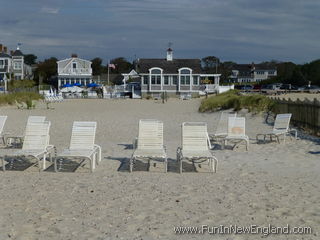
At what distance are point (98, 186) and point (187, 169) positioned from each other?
2440 millimetres

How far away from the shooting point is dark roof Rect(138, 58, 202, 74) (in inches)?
2287

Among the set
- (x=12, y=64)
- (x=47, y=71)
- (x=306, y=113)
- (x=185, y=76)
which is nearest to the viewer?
(x=306, y=113)

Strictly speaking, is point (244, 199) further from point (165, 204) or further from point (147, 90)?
point (147, 90)

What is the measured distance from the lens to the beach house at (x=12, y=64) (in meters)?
77.2

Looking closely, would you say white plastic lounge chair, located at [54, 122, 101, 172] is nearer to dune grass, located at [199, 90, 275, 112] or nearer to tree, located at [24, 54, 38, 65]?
dune grass, located at [199, 90, 275, 112]

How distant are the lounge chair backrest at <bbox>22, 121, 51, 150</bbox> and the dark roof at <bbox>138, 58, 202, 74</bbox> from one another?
48008 millimetres

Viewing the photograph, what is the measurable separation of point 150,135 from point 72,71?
69.1 m

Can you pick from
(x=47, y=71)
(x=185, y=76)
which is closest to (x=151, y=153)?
(x=185, y=76)

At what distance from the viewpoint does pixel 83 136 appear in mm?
9930

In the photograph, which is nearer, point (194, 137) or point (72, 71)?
point (194, 137)

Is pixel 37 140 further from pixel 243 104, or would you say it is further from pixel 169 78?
pixel 169 78

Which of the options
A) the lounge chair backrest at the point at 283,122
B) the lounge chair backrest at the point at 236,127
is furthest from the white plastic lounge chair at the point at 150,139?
the lounge chair backrest at the point at 283,122

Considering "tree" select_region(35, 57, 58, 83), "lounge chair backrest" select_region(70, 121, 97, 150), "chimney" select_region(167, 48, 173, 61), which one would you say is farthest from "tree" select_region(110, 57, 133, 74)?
"lounge chair backrest" select_region(70, 121, 97, 150)

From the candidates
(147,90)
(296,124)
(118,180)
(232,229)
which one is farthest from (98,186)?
(147,90)
